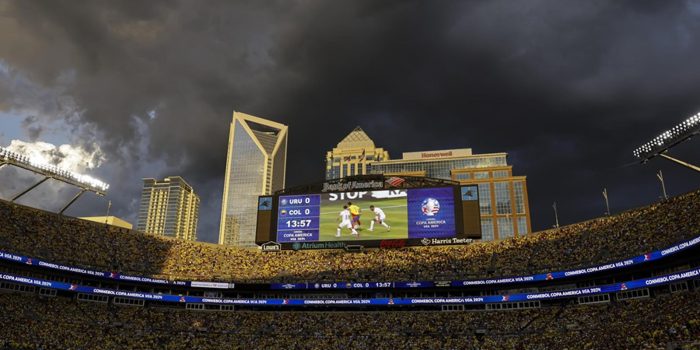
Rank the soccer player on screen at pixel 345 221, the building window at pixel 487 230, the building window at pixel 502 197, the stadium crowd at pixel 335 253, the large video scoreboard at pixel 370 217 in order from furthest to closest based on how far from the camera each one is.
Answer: the building window at pixel 502 197 < the building window at pixel 487 230 < the soccer player on screen at pixel 345 221 < the large video scoreboard at pixel 370 217 < the stadium crowd at pixel 335 253

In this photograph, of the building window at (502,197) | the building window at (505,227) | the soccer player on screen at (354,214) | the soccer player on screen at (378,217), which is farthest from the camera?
the building window at (502,197)

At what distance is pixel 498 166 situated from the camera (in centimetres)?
15638

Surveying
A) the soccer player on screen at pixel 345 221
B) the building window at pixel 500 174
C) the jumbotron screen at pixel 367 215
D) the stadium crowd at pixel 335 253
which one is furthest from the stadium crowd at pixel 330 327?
the building window at pixel 500 174

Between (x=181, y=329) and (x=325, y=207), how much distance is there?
21.6 metres

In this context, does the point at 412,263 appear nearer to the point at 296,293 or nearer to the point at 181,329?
the point at 296,293

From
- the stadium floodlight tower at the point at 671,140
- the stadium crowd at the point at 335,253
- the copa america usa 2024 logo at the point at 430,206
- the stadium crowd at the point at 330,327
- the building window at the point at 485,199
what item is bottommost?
the stadium crowd at the point at 330,327

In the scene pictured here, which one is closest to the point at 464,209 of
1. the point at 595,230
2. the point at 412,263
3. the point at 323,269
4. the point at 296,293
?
the point at 412,263

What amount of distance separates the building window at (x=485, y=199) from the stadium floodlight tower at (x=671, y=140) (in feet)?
335

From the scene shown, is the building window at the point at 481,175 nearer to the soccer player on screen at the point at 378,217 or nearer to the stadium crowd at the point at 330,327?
the soccer player on screen at the point at 378,217

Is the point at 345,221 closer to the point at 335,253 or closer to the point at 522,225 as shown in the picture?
the point at 335,253

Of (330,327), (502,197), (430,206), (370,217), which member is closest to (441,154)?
(502,197)

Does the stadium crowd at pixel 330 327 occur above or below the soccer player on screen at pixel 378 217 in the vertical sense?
below

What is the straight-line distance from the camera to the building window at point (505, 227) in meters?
145

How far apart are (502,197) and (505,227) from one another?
376 inches
